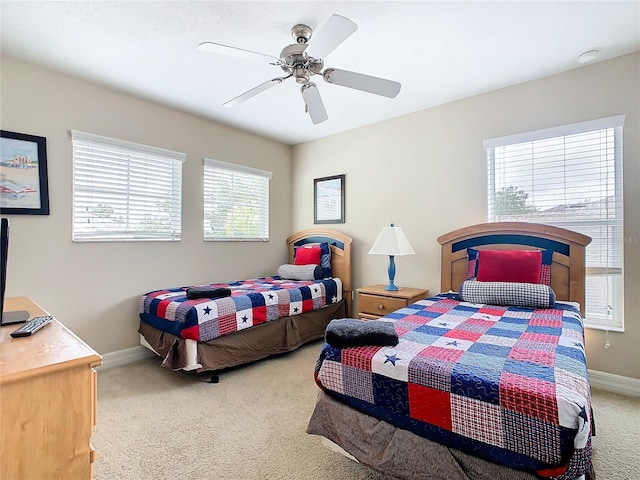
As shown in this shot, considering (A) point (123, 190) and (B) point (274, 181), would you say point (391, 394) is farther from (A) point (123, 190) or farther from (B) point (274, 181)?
Result: (B) point (274, 181)

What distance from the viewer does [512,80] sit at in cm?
292

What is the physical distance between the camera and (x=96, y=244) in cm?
295

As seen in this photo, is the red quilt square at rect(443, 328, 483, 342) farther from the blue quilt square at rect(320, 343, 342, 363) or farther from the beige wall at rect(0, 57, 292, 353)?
the beige wall at rect(0, 57, 292, 353)

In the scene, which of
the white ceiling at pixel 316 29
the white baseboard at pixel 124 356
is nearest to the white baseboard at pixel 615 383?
the white ceiling at pixel 316 29

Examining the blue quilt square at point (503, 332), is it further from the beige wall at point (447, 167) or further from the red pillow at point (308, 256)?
the red pillow at point (308, 256)

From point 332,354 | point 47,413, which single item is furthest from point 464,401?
point 47,413

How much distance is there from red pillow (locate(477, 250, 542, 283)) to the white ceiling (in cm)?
153

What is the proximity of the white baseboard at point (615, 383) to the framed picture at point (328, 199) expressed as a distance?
2.84 metres

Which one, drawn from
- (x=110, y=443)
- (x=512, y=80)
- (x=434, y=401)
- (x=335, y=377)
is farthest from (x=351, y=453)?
(x=512, y=80)

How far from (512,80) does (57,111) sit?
3915 millimetres

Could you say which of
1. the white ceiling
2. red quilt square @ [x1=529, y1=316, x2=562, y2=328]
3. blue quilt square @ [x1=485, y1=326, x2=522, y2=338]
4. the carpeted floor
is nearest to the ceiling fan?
the white ceiling

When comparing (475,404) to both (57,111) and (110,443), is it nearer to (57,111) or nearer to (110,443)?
(110,443)

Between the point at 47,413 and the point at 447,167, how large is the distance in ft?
11.3

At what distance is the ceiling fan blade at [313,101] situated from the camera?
2.26 metres
